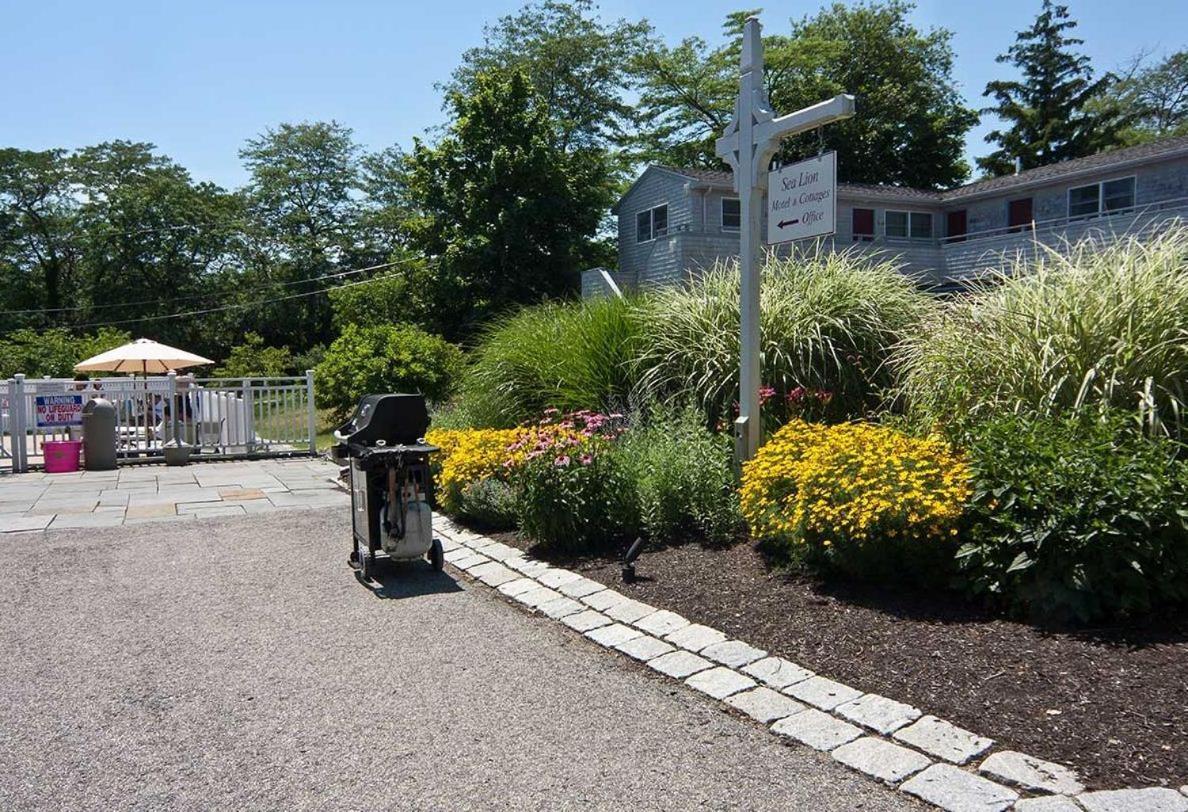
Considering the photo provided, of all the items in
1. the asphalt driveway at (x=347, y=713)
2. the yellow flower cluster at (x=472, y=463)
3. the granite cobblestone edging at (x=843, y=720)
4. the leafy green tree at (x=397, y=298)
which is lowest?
the asphalt driveway at (x=347, y=713)

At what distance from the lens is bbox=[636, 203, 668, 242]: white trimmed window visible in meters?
24.4

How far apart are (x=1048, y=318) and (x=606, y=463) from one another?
3125mm

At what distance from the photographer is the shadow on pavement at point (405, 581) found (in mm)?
5902

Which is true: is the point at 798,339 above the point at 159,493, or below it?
above

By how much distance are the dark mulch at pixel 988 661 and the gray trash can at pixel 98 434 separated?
33.7ft

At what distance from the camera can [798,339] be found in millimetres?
7535

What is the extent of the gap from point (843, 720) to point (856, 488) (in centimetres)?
161

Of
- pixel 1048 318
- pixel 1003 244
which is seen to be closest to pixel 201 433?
pixel 1048 318

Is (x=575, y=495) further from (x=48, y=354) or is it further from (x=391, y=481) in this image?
(x=48, y=354)

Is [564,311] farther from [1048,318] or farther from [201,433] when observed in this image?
[201,433]

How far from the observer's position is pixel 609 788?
3174 mm

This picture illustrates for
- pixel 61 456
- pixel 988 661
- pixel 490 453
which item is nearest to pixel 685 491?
pixel 490 453

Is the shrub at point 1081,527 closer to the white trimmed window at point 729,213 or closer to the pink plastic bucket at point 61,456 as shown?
the pink plastic bucket at point 61,456

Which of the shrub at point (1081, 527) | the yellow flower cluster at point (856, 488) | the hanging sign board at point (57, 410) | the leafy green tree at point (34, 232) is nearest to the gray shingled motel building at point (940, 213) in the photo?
the hanging sign board at point (57, 410)
